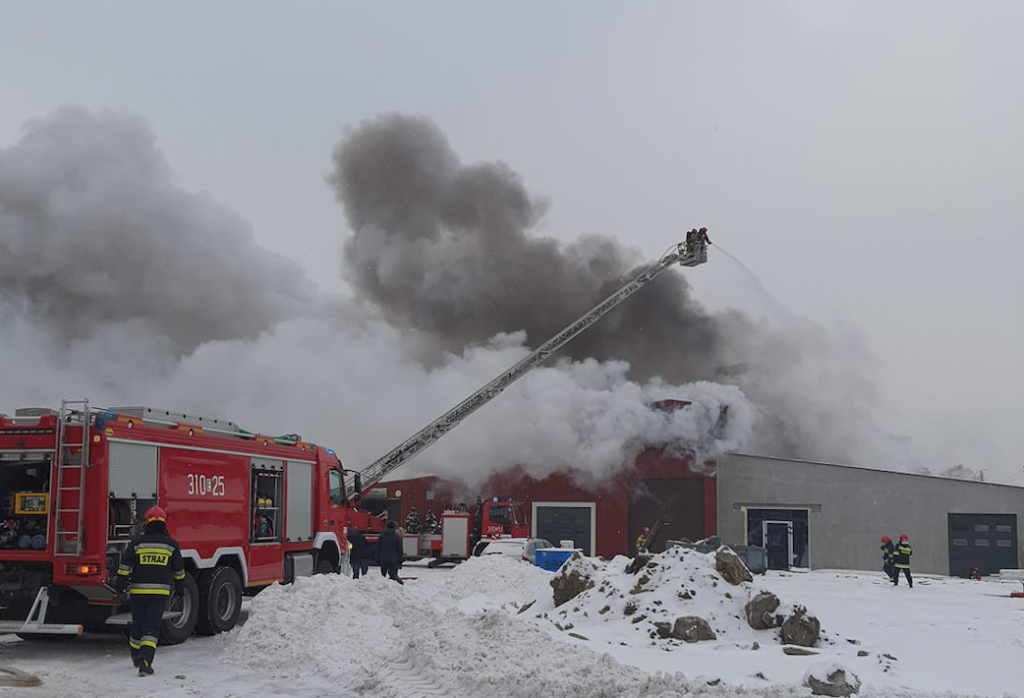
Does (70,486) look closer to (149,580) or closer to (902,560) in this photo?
(149,580)

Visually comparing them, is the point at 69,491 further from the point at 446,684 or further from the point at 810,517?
the point at 810,517

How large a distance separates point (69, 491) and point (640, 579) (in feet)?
25.5

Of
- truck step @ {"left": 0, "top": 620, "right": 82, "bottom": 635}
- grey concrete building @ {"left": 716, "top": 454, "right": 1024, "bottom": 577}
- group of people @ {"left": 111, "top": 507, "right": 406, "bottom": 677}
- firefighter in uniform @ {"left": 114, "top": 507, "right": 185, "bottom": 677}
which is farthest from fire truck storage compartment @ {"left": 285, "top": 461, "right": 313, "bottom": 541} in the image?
grey concrete building @ {"left": 716, "top": 454, "right": 1024, "bottom": 577}

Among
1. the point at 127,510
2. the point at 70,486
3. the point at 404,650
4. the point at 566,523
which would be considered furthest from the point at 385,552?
the point at 566,523

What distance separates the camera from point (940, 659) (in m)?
11.5

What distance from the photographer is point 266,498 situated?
14852 mm

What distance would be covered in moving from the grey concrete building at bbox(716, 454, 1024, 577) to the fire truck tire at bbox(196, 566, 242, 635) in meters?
25.6

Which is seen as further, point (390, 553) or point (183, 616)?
point (390, 553)

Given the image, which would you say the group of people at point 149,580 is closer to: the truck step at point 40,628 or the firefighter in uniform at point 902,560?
the truck step at point 40,628

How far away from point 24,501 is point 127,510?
47.4 inches

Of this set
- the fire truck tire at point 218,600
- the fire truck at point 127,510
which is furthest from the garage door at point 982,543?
the fire truck tire at point 218,600

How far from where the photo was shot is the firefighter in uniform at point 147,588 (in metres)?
10.2

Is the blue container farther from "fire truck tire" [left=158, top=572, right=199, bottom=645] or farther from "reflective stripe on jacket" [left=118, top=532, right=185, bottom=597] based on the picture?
"reflective stripe on jacket" [left=118, top=532, right=185, bottom=597]

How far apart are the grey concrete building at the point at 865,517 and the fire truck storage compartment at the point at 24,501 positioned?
1112 inches
